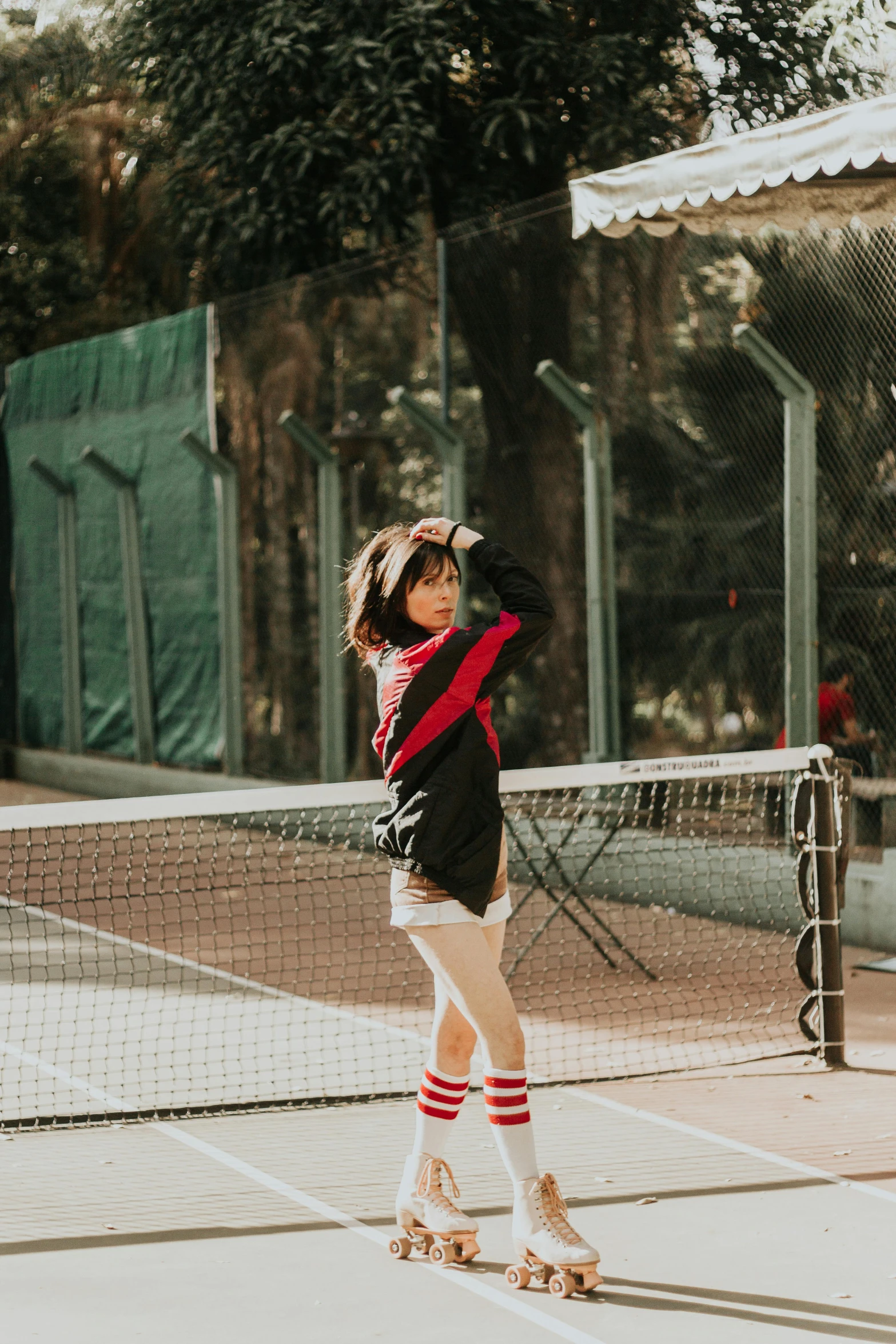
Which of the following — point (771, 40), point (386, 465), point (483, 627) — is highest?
point (771, 40)

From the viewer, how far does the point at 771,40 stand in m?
13.3

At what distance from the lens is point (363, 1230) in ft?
14.7

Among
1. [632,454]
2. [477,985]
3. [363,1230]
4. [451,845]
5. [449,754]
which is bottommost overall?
[363,1230]

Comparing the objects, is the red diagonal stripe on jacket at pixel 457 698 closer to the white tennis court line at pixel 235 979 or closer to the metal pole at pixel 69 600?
the white tennis court line at pixel 235 979

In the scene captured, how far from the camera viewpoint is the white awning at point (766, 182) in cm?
645

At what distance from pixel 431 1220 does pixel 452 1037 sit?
1.43 ft

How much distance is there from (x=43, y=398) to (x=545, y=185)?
574cm

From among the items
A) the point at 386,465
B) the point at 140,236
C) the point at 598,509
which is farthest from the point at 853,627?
the point at 140,236

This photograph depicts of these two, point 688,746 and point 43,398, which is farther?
point 43,398

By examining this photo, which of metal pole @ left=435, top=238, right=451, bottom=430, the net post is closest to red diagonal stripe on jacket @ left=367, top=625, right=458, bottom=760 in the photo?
the net post

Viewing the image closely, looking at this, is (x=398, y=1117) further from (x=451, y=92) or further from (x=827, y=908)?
(x=451, y=92)

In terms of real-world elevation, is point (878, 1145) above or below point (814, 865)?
below

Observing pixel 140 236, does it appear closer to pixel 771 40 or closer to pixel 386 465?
pixel 386 465

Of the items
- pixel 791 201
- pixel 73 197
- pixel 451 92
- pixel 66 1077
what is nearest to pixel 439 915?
pixel 66 1077
